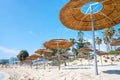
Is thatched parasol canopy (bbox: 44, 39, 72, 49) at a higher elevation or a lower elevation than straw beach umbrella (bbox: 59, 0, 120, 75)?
lower

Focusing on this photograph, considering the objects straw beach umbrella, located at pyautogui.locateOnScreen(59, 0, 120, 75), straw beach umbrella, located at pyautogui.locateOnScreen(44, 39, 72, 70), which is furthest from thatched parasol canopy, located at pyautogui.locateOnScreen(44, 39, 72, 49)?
straw beach umbrella, located at pyautogui.locateOnScreen(59, 0, 120, 75)

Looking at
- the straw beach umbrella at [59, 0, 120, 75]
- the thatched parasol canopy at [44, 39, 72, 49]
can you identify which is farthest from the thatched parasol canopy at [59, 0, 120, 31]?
the thatched parasol canopy at [44, 39, 72, 49]

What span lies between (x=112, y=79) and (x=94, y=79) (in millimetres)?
943

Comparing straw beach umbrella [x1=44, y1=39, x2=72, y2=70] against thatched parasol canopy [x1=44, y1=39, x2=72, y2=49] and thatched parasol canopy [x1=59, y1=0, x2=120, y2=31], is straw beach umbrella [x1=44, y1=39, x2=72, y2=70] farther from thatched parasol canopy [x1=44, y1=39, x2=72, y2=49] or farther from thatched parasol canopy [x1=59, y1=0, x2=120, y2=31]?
thatched parasol canopy [x1=59, y1=0, x2=120, y2=31]

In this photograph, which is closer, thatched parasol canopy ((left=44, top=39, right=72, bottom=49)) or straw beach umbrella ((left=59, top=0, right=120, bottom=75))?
straw beach umbrella ((left=59, top=0, right=120, bottom=75))

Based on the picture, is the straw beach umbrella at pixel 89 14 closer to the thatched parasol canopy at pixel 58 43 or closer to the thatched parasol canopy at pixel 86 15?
the thatched parasol canopy at pixel 86 15

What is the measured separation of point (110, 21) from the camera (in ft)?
43.3

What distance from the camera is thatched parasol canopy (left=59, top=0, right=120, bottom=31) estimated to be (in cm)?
1094

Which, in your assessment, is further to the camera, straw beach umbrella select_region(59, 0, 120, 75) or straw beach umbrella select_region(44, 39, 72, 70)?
straw beach umbrella select_region(44, 39, 72, 70)

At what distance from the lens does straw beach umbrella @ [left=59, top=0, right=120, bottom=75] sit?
10.9 metres

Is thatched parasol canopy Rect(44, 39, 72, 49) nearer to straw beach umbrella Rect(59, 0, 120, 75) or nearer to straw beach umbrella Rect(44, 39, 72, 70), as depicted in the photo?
straw beach umbrella Rect(44, 39, 72, 70)

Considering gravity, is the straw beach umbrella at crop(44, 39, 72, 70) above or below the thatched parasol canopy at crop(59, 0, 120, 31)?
below

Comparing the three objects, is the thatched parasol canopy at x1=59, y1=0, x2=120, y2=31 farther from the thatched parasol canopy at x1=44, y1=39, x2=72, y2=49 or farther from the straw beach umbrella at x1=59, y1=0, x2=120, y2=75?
the thatched parasol canopy at x1=44, y1=39, x2=72, y2=49

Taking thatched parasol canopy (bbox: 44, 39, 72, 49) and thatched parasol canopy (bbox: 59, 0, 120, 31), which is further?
thatched parasol canopy (bbox: 44, 39, 72, 49)
